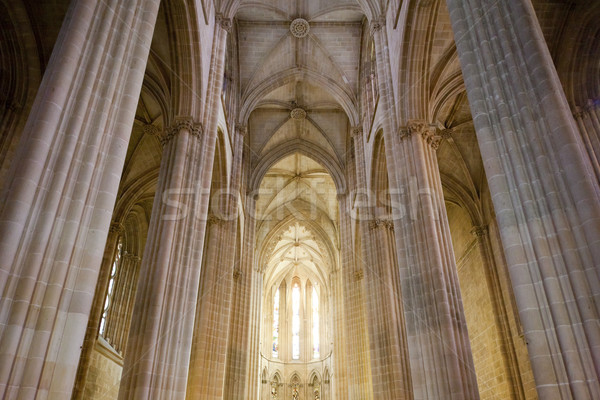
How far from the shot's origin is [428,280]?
29.9ft

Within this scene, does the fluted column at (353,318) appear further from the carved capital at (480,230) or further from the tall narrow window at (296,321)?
the tall narrow window at (296,321)

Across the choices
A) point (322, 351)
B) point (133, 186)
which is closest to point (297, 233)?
point (322, 351)

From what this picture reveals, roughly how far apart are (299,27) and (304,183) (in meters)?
11.0

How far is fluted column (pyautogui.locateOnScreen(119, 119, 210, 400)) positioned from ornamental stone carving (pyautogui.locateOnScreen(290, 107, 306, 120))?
12.0 metres

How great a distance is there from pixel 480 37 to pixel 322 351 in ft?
111

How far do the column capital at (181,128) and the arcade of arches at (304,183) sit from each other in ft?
0.16

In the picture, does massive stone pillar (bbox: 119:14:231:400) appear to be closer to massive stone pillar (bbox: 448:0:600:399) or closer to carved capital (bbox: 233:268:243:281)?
massive stone pillar (bbox: 448:0:600:399)

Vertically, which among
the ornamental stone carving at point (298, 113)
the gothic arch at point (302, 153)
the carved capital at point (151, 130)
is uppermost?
the ornamental stone carving at point (298, 113)

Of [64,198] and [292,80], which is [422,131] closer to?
[64,198]

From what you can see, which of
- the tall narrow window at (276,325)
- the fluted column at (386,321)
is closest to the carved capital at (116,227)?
the fluted column at (386,321)

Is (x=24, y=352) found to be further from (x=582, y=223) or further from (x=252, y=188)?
(x=252, y=188)

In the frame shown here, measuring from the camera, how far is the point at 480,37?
6230mm

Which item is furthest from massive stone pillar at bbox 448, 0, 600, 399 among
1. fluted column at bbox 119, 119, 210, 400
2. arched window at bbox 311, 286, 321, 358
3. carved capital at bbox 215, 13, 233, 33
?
arched window at bbox 311, 286, 321, 358

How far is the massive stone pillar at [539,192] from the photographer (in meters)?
4.49
